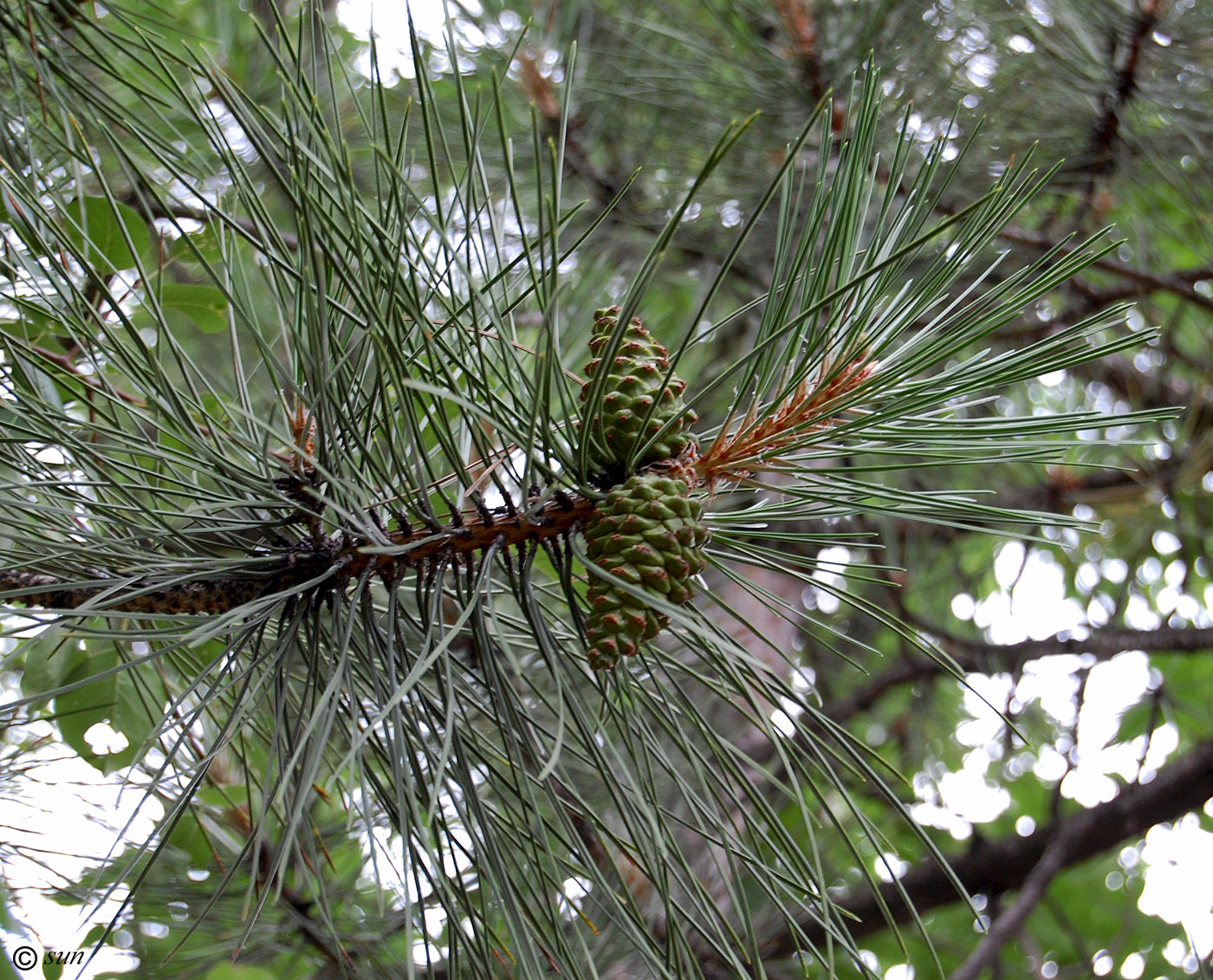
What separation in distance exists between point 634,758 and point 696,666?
681 millimetres

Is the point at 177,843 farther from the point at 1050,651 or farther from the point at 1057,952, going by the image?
the point at 1057,952

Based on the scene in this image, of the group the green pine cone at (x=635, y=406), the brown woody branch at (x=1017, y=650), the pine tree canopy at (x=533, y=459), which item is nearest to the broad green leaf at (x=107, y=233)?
the pine tree canopy at (x=533, y=459)

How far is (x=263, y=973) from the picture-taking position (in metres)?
0.38

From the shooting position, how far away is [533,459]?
43 cm

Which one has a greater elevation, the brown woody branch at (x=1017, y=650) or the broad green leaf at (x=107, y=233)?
the broad green leaf at (x=107, y=233)

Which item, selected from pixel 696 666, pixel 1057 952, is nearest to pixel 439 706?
pixel 696 666

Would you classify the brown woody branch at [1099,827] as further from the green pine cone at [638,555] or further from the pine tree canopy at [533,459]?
the green pine cone at [638,555]

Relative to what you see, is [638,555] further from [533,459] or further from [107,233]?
[107,233]

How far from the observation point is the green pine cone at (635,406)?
0.47 meters

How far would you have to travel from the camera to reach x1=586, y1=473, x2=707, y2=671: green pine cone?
429mm

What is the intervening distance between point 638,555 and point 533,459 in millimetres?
63

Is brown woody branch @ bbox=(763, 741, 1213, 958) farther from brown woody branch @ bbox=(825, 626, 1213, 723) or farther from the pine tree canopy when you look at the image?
brown woody branch @ bbox=(825, 626, 1213, 723)

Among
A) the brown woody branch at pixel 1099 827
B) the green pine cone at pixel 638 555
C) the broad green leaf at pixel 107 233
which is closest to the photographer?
the green pine cone at pixel 638 555

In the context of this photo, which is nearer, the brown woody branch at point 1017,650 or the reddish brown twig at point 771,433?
the reddish brown twig at point 771,433
